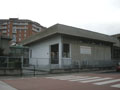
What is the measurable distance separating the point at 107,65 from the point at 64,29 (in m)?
10.4

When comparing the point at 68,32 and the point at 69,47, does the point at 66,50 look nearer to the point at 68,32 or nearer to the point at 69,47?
the point at 69,47

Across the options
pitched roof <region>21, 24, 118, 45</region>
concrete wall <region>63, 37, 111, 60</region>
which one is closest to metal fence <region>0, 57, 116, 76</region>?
concrete wall <region>63, 37, 111, 60</region>

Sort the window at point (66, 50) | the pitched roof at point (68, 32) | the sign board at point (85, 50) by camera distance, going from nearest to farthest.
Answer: the pitched roof at point (68, 32) < the window at point (66, 50) < the sign board at point (85, 50)

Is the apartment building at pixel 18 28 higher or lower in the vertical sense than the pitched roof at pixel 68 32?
higher

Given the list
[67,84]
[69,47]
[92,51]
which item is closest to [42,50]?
[69,47]

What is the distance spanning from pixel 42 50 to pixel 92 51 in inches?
324

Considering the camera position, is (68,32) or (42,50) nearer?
(68,32)

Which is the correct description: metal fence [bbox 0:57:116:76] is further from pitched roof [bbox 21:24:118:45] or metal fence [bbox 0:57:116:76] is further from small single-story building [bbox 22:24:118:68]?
pitched roof [bbox 21:24:118:45]

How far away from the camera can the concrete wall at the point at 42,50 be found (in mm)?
19328

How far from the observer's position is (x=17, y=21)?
9744 centimetres

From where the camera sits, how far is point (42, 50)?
26094 millimetres

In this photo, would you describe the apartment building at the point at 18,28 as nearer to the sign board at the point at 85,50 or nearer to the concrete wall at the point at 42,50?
the concrete wall at the point at 42,50

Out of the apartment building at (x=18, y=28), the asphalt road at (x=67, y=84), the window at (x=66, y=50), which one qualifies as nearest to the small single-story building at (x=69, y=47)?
the window at (x=66, y=50)

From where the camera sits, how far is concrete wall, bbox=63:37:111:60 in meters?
22.6
